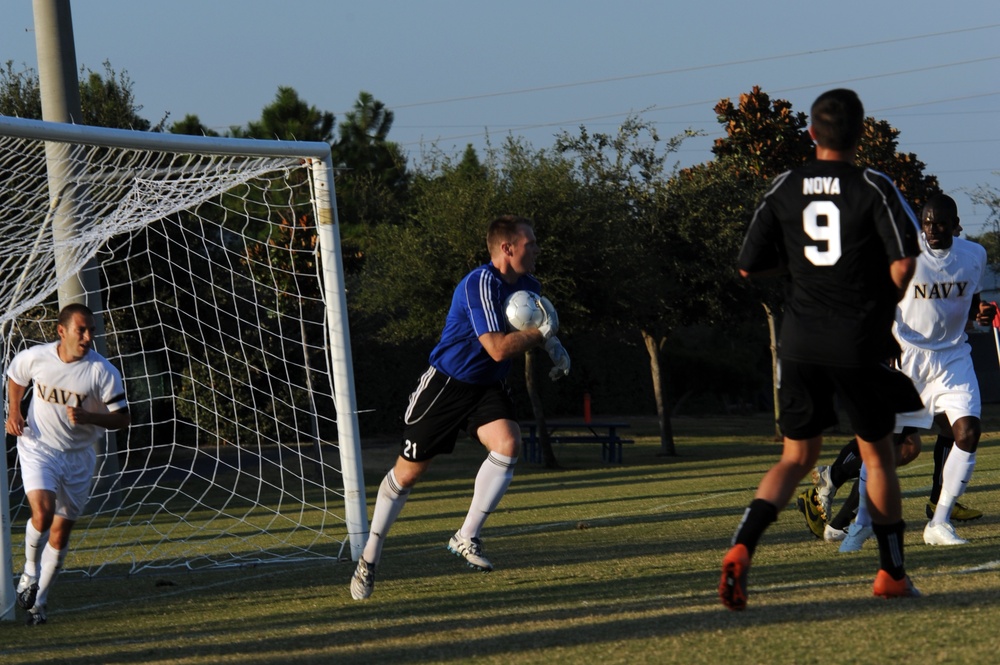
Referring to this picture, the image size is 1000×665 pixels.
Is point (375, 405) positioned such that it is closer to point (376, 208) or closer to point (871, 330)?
point (376, 208)

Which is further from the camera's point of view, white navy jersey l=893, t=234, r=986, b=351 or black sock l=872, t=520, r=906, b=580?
white navy jersey l=893, t=234, r=986, b=351

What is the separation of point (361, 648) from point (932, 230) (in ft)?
14.9

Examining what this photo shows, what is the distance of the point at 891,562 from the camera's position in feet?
17.5

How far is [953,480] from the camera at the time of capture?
7.92 m

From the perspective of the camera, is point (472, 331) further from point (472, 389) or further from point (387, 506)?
point (387, 506)

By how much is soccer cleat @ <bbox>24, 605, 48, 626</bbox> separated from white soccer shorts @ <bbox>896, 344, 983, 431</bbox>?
17.1ft

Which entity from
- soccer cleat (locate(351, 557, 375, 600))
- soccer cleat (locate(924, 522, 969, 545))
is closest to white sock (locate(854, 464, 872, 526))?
soccer cleat (locate(924, 522, 969, 545))

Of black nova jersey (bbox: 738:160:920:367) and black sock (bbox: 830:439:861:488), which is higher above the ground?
black nova jersey (bbox: 738:160:920:367)

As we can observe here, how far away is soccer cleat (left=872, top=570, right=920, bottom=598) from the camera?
212 inches

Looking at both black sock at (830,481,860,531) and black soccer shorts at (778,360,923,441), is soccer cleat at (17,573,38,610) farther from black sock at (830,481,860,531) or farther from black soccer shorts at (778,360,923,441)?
black sock at (830,481,860,531)

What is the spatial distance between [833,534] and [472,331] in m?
2.85

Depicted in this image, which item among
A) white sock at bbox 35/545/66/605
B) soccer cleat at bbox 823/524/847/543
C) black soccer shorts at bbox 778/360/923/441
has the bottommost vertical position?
soccer cleat at bbox 823/524/847/543

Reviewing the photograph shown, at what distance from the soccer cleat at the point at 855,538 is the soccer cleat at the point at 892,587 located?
6.68ft

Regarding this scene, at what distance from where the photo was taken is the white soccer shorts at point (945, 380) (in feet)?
26.2
